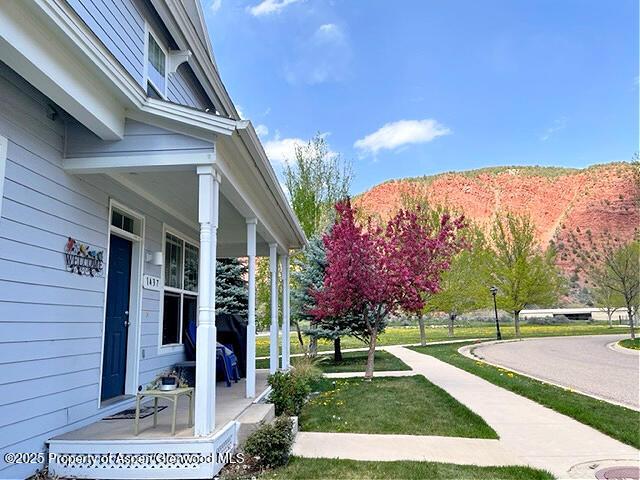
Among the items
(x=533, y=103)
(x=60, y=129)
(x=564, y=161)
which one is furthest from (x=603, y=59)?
(x=564, y=161)

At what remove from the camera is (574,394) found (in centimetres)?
798

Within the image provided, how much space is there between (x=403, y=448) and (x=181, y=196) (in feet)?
13.0

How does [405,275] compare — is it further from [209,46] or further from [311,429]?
[209,46]

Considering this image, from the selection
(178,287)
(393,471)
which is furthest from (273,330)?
(393,471)

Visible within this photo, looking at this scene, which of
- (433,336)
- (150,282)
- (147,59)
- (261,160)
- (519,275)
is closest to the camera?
(261,160)

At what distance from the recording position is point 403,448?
4.72 meters

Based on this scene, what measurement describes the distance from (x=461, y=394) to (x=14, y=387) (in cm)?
691

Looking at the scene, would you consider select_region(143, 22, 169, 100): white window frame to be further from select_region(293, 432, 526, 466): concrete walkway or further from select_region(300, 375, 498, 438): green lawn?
select_region(300, 375, 498, 438): green lawn

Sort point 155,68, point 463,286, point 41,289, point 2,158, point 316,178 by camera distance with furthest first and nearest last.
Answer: point 463,286
point 316,178
point 155,68
point 41,289
point 2,158

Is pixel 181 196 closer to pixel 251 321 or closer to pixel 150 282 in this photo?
pixel 150 282

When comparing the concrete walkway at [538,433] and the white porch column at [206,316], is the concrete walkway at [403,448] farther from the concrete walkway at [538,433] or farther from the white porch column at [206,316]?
the white porch column at [206,316]

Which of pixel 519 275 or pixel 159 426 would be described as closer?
pixel 159 426

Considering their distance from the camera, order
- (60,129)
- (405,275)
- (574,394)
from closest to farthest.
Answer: (60,129) < (574,394) < (405,275)

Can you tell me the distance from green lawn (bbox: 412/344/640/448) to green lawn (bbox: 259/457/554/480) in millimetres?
1946
